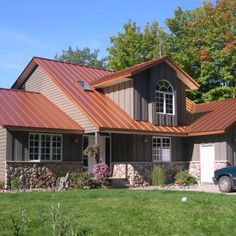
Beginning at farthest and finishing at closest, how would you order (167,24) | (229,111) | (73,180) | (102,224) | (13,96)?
1. (167,24)
2. (229,111)
3. (13,96)
4. (73,180)
5. (102,224)

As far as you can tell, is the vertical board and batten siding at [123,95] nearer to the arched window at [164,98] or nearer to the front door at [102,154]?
the arched window at [164,98]

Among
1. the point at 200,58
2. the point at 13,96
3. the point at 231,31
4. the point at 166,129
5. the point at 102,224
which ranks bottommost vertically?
the point at 102,224

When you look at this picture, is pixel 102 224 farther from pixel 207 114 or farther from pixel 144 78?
pixel 207 114

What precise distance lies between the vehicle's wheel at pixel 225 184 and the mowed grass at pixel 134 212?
3847 mm

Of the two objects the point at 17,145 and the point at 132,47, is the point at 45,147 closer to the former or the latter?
the point at 17,145

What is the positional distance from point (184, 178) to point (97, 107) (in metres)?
5.83

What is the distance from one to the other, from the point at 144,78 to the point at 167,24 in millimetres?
16948

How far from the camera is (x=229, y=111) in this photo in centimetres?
2512

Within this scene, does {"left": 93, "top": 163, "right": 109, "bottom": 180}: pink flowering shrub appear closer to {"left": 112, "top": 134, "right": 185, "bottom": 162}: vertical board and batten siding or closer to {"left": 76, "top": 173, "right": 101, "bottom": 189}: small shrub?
{"left": 76, "top": 173, "right": 101, "bottom": 189}: small shrub

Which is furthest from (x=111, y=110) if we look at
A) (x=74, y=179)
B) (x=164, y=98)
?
(x=74, y=179)

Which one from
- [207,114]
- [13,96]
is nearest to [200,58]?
[207,114]

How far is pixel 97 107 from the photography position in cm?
2277

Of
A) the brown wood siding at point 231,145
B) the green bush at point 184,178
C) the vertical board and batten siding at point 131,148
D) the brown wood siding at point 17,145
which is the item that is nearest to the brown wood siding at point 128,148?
the vertical board and batten siding at point 131,148

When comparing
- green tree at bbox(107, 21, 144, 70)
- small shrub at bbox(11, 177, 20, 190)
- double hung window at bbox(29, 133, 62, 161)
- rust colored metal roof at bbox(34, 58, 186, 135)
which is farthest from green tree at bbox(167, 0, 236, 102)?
small shrub at bbox(11, 177, 20, 190)
